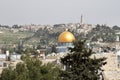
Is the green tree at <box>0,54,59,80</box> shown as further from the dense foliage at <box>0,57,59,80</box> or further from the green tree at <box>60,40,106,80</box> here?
the green tree at <box>60,40,106,80</box>

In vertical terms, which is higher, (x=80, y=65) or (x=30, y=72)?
(x=80, y=65)

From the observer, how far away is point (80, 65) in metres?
21.6

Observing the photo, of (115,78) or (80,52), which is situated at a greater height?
(80,52)

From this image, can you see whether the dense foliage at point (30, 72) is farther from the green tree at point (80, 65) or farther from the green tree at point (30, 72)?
the green tree at point (80, 65)

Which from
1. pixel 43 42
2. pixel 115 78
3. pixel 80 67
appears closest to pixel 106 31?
pixel 43 42

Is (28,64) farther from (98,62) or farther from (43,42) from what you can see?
(43,42)

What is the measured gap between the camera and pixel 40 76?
73.7 ft

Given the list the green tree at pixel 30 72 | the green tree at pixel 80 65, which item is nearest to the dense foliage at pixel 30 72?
the green tree at pixel 30 72

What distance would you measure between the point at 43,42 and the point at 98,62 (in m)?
131

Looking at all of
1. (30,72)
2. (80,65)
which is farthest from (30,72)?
(80,65)

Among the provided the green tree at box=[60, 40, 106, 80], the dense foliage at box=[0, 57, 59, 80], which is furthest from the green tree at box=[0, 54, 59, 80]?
the green tree at box=[60, 40, 106, 80]

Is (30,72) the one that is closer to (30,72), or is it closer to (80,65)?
(30,72)

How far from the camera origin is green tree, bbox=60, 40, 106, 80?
21500mm

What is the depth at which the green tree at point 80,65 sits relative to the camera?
2150cm
